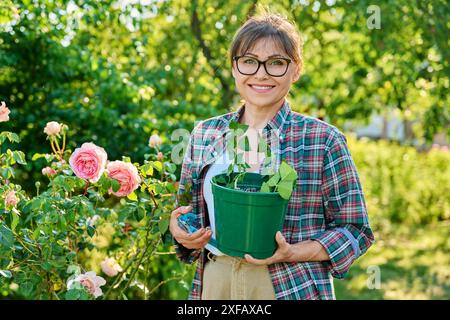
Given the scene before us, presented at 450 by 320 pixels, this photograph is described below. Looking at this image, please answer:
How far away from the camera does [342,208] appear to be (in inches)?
78.0

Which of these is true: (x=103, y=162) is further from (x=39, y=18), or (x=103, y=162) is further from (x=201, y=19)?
(x=201, y=19)

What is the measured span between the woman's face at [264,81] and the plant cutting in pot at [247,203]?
161mm

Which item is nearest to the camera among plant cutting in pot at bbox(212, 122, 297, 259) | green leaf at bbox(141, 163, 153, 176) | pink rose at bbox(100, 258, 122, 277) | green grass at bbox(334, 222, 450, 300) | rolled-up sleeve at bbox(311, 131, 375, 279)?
plant cutting in pot at bbox(212, 122, 297, 259)

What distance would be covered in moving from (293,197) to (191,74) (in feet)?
10.5

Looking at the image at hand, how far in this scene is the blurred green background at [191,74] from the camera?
362cm

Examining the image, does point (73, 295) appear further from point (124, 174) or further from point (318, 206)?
point (318, 206)

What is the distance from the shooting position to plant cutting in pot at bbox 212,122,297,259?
1770 millimetres

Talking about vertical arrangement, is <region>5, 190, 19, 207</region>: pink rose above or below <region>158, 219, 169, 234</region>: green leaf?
above

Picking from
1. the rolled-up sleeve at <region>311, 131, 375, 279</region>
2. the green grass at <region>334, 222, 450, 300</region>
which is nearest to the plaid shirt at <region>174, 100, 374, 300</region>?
the rolled-up sleeve at <region>311, 131, 375, 279</region>

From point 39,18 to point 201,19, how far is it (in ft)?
5.77

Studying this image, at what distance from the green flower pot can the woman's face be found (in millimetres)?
268

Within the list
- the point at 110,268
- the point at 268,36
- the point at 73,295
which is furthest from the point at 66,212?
the point at 268,36

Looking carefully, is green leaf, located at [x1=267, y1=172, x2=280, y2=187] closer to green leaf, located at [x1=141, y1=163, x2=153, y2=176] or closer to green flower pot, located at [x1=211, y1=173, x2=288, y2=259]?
green flower pot, located at [x1=211, y1=173, x2=288, y2=259]
